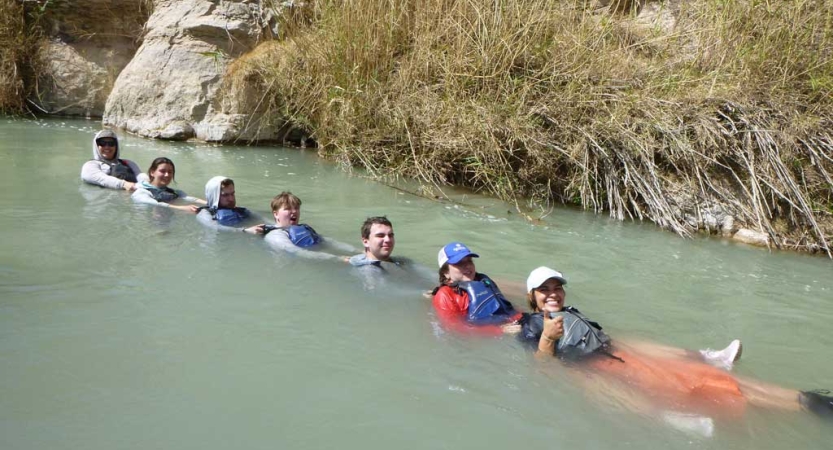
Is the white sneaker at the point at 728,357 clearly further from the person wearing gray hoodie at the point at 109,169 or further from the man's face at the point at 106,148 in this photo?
the man's face at the point at 106,148

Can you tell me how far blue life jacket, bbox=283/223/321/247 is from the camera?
5711mm

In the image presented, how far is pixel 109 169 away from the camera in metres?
7.54

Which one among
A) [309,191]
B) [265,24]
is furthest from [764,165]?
[265,24]

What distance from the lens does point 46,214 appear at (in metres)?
6.11

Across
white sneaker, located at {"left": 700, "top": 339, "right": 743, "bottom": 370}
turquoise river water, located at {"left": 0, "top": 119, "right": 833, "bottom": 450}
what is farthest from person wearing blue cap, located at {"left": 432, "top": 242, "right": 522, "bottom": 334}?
white sneaker, located at {"left": 700, "top": 339, "right": 743, "bottom": 370}

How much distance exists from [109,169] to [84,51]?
22.7 ft

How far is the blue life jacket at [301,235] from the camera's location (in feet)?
18.7

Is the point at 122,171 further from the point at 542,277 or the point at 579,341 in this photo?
the point at 579,341

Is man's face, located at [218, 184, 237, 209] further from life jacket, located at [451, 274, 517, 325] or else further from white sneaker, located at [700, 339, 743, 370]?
white sneaker, located at [700, 339, 743, 370]

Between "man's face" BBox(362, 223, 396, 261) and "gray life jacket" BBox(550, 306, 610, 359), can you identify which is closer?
"gray life jacket" BBox(550, 306, 610, 359)

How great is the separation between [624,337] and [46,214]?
4.94m

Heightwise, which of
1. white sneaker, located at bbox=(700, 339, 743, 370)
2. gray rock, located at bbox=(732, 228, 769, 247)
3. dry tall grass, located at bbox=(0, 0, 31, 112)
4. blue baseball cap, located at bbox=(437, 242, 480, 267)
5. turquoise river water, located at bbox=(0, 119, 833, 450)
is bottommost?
turquoise river water, located at bbox=(0, 119, 833, 450)

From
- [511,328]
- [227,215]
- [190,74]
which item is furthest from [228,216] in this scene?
[190,74]

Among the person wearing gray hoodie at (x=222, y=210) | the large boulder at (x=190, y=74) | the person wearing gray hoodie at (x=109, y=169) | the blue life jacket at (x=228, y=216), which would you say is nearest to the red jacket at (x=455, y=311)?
the person wearing gray hoodie at (x=222, y=210)
